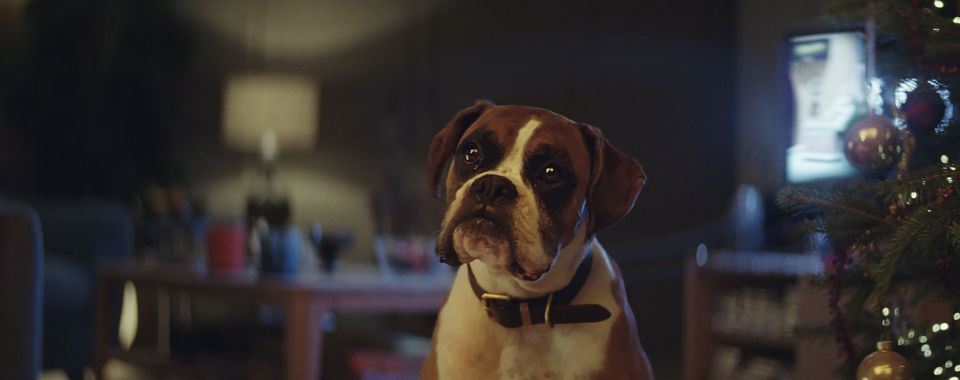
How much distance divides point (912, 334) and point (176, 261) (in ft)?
9.58

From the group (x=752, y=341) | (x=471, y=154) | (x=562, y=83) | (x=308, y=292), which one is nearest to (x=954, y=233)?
(x=471, y=154)

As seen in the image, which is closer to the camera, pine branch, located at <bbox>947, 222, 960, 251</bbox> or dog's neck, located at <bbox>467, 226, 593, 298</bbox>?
pine branch, located at <bbox>947, 222, 960, 251</bbox>

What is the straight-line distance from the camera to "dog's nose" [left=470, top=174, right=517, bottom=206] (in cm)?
146

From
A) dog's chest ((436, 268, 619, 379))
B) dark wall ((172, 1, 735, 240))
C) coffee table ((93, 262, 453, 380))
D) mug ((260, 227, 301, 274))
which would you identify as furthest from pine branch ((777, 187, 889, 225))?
dark wall ((172, 1, 735, 240))

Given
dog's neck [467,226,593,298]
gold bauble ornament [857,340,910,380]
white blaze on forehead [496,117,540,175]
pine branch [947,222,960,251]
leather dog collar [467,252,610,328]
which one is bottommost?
gold bauble ornament [857,340,910,380]

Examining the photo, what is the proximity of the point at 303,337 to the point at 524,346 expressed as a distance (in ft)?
4.56

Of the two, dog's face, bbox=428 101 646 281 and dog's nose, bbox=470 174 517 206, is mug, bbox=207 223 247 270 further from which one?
dog's nose, bbox=470 174 517 206

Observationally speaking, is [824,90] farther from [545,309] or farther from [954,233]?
[545,309]

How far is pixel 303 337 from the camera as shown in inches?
111

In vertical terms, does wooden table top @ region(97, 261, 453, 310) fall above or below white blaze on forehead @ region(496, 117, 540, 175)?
below

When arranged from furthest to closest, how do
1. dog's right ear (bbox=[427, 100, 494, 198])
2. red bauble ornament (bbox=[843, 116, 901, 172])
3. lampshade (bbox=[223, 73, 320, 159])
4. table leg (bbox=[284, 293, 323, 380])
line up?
lampshade (bbox=[223, 73, 320, 159]), table leg (bbox=[284, 293, 323, 380]), red bauble ornament (bbox=[843, 116, 901, 172]), dog's right ear (bbox=[427, 100, 494, 198])

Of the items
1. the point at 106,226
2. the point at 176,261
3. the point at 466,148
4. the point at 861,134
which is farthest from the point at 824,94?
the point at 106,226

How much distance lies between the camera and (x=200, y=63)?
17.9 ft

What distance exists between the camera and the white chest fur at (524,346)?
1516 mm
